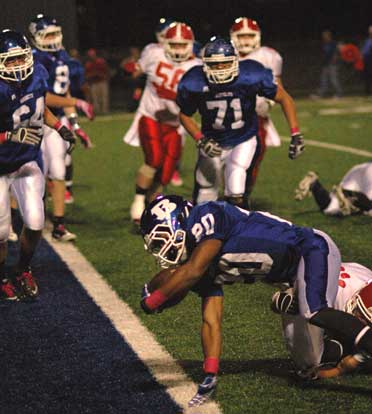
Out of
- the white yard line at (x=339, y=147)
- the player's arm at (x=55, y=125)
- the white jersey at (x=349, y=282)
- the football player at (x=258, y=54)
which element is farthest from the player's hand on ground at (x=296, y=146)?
the white yard line at (x=339, y=147)

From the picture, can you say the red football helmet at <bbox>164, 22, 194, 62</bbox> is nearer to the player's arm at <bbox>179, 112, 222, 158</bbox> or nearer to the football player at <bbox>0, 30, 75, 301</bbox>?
the player's arm at <bbox>179, 112, 222, 158</bbox>

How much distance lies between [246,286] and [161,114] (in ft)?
8.47

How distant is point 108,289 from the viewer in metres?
6.29

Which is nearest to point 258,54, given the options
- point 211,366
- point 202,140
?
point 202,140

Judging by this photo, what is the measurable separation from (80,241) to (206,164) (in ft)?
4.09

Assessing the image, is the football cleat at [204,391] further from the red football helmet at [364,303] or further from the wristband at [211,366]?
the red football helmet at [364,303]

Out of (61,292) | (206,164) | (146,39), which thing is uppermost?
(206,164)

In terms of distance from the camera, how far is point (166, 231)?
4039mm

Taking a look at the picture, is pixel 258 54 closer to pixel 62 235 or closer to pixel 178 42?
pixel 178 42

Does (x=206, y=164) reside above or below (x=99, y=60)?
above

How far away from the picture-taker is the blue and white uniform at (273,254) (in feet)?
13.6

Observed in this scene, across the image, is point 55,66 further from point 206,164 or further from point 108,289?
point 108,289

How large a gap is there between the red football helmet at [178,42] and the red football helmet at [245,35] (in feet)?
1.18

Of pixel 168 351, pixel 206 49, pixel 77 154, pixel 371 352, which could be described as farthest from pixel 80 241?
pixel 77 154
